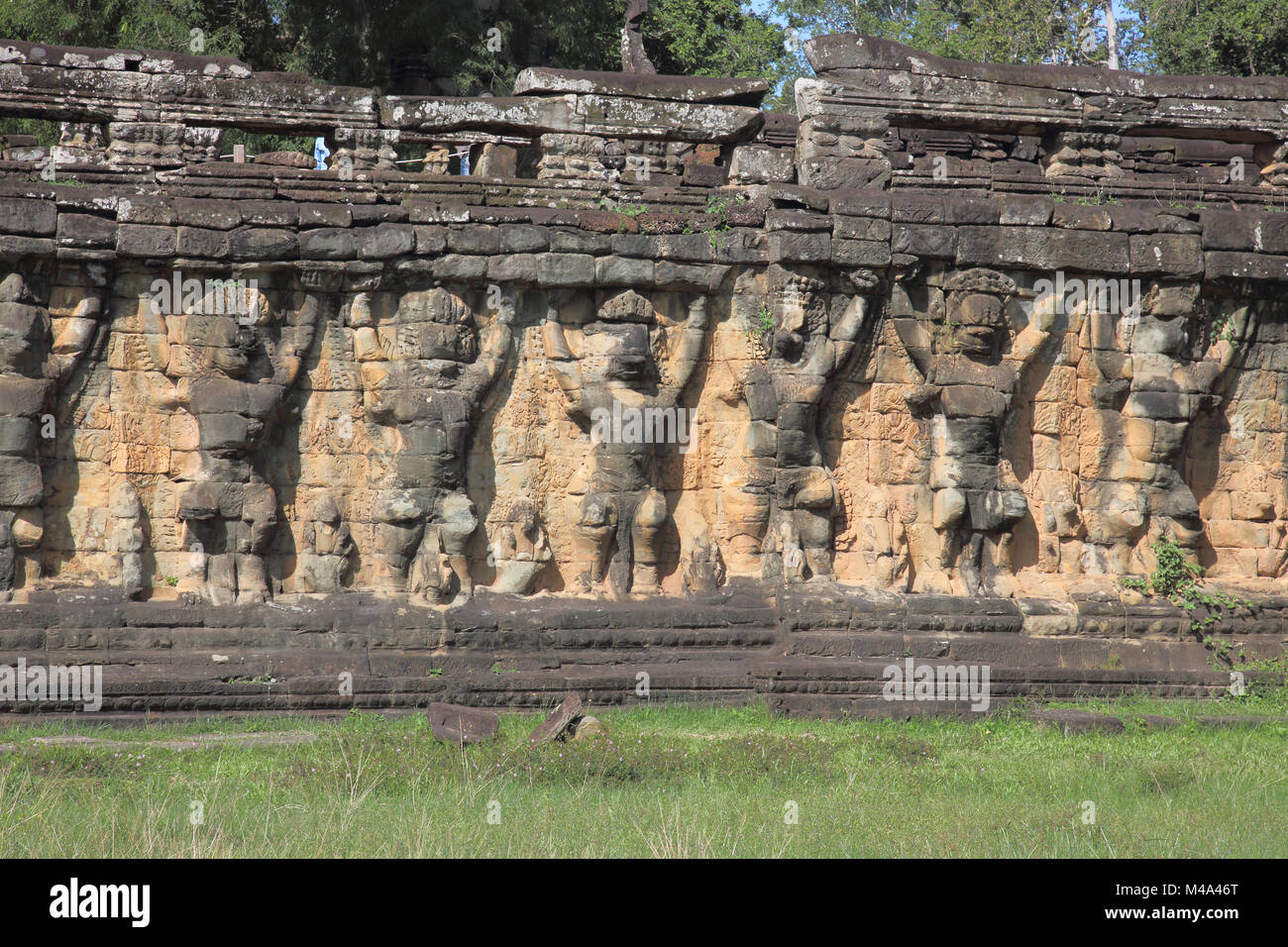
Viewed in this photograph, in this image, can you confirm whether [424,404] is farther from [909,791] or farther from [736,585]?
[909,791]

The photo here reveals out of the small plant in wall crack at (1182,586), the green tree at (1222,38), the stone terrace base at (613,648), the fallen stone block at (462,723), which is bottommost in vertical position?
the fallen stone block at (462,723)

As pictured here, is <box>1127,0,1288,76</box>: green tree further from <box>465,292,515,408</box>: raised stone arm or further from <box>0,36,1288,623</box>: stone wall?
<box>465,292,515,408</box>: raised stone arm

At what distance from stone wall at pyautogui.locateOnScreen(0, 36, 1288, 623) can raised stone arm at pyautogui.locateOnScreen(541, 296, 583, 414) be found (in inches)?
1.8

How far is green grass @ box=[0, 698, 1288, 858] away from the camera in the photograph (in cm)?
838

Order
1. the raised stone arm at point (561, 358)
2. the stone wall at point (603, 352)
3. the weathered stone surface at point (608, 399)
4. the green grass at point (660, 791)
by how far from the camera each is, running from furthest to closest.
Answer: the raised stone arm at point (561, 358)
the stone wall at point (603, 352)
the weathered stone surface at point (608, 399)
the green grass at point (660, 791)

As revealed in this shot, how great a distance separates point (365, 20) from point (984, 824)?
16141 millimetres

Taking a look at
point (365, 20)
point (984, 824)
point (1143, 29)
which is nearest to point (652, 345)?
point (984, 824)

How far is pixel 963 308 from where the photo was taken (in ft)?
44.3

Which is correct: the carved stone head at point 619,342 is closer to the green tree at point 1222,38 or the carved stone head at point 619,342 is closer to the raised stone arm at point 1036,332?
the raised stone arm at point 1036,332

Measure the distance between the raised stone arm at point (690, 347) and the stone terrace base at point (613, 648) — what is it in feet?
6.79

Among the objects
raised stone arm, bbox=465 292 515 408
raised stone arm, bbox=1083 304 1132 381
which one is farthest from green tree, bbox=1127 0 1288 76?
raised stone arm, bbox=465 292 515 408

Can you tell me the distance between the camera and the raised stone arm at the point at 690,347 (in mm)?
13539

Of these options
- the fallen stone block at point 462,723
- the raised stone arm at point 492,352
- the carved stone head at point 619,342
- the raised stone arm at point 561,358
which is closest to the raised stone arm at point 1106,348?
the carved stone head at point 619,342

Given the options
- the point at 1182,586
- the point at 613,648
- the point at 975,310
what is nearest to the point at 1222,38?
the point at 975,310
